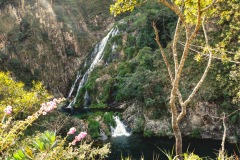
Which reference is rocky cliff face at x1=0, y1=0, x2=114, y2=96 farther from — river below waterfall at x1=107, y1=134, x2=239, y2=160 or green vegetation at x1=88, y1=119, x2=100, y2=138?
river below waterfall at x1=107, y1=134, x2=239, y2=160

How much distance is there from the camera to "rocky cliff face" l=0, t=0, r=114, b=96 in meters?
63.1

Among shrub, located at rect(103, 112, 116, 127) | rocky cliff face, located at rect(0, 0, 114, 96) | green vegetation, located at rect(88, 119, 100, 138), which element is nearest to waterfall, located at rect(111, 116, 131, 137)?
shrub, located at rect(103, 112, 116, 127)

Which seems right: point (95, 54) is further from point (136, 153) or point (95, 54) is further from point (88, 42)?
point (136, 153)

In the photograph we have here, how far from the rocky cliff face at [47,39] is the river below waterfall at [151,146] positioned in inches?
1590

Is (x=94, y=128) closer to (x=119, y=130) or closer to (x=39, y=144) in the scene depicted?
(x=119, y=130)

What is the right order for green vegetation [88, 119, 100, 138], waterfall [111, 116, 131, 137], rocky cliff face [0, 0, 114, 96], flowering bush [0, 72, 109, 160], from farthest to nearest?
1. rocky cliff face [0, 0, 114, 96]
2. waterfall [111, 116, 131, 137]
3. green vegetation [88, 119, 100, 138]
4. flowering bush [0, 72, 109, 160]

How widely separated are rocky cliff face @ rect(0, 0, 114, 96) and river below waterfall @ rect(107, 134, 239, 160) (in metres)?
40.4

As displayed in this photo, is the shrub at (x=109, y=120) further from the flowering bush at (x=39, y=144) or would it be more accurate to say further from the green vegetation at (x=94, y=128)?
the flowering bush at (x=39, y=144)

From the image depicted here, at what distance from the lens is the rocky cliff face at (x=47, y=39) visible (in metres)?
63.1

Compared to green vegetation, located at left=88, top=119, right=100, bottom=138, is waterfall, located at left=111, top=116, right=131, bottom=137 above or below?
below

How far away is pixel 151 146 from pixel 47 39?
53.6 meters

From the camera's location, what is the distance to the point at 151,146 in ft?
79.0

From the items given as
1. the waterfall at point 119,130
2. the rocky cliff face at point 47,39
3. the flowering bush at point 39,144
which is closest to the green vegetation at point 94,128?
the waterfall at point 119,130

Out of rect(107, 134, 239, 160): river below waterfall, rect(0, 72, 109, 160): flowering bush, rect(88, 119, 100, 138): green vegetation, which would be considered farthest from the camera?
rect(88, 119, 100, 138): green vegetation
